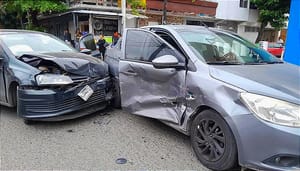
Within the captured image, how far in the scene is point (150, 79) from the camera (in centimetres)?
380

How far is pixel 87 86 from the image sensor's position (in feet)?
14.7

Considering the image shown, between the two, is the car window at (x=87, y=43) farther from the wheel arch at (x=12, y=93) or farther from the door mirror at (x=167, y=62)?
the door mirror at (x=167, y=62)

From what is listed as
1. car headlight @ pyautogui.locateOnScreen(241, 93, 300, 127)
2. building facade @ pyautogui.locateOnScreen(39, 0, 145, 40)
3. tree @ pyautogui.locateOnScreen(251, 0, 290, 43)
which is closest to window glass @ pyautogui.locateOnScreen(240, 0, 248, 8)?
tree @ pyautogui.locateOnScreen(251, 0, 290, 43)

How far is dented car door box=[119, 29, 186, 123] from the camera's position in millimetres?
3434

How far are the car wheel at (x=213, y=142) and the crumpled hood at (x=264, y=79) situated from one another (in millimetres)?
409

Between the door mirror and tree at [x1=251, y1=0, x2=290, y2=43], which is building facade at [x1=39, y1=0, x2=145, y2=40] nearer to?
tree at [x1=251, y1=0, x2=290, y2=43]

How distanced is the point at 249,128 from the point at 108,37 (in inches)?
667

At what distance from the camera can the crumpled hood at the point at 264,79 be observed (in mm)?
2594

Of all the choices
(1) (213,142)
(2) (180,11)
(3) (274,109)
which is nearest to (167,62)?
(1) (213,142)

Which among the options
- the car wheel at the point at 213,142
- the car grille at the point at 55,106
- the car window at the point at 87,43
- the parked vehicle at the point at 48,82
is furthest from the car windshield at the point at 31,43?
the car wheel at the point at 213,142

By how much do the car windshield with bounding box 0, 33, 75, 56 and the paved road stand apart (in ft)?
4.04

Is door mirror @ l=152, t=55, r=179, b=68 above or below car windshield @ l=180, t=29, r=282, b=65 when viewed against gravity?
below

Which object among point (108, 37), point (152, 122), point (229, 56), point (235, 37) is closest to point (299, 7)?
point (235, 37)

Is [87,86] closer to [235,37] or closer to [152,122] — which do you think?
[152,122]
